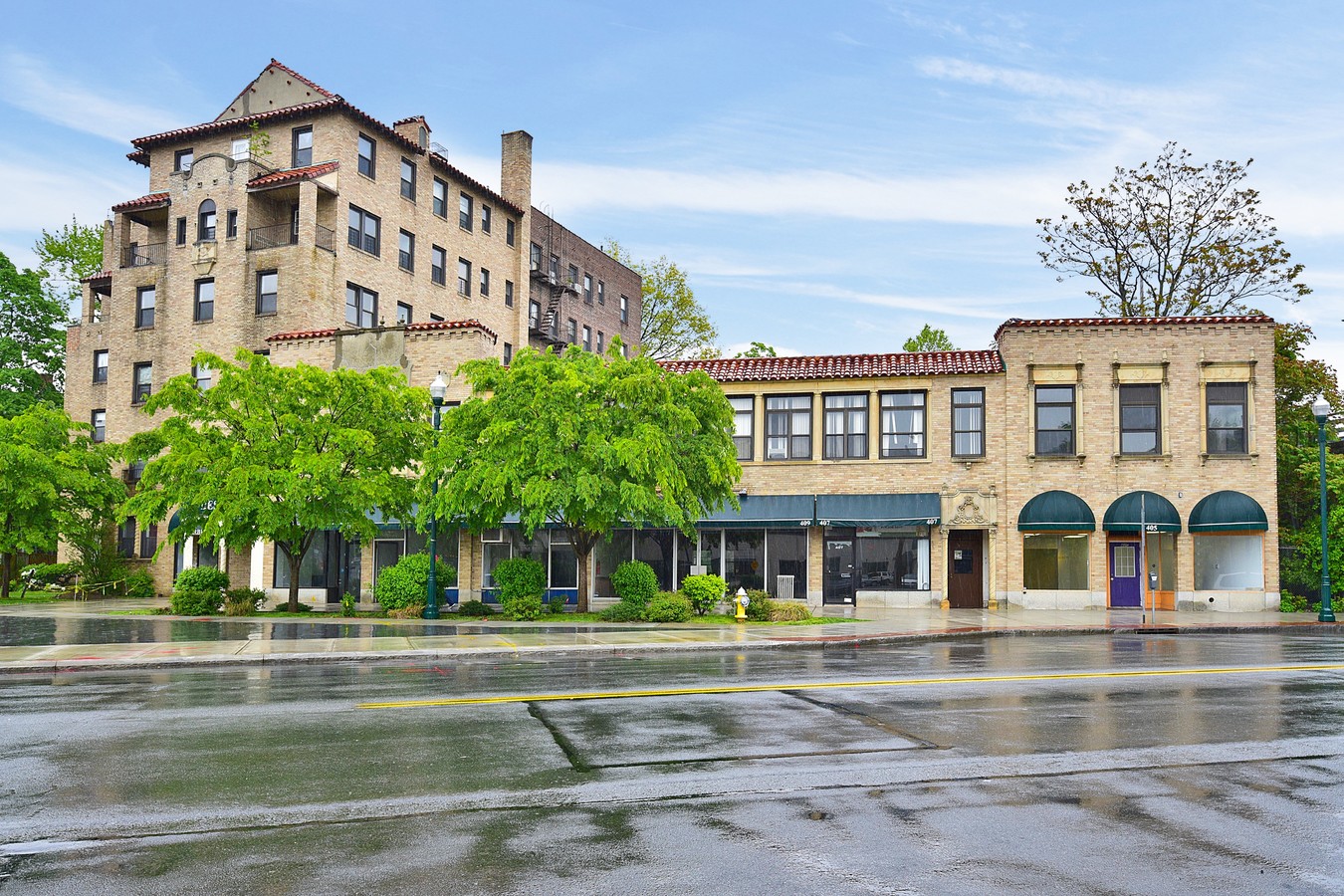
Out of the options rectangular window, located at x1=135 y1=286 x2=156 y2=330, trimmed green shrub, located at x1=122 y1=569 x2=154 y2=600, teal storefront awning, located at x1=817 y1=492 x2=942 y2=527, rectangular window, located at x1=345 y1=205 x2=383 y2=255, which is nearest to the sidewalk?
teal storefront awning, located at x1=817 y1=492 x2=942 y2=527

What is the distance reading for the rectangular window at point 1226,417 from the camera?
33500 mm

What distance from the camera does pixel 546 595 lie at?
115 ft

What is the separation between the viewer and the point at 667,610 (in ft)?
87.6

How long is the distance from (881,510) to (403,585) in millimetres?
15030

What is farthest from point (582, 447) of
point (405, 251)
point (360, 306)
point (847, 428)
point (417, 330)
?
point (405, 251)

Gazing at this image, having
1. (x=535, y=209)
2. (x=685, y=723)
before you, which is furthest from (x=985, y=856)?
(x=535, y=209)

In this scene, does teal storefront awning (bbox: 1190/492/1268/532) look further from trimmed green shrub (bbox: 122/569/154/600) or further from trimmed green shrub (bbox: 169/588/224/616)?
trimmed green shrub (bbox: 122/569/154/600)

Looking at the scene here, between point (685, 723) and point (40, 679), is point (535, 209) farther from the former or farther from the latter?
point (685, 723)

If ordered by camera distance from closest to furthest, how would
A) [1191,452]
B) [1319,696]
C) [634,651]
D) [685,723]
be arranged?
[685,723] → [1319,696] → [634,651] → [1191,452]

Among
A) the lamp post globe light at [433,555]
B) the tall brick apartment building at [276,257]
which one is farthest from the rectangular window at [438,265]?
the lamp post globe light at [433,555]

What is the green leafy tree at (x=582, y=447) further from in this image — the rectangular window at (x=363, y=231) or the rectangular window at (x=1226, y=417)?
the rectangular window at (x=363, y=231)

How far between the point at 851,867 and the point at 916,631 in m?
18.4

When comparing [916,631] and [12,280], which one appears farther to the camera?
[12,280]

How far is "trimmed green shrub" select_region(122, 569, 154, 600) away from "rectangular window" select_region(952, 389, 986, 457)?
97.9 ft
